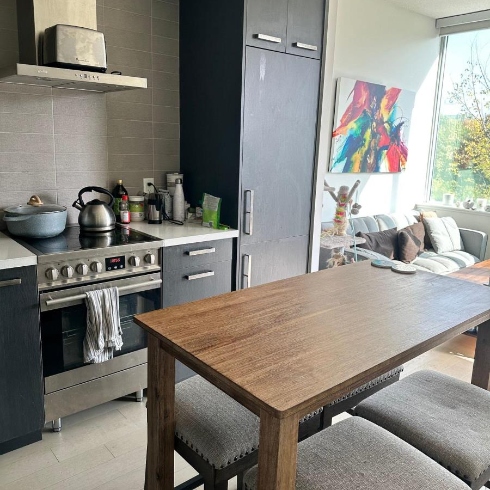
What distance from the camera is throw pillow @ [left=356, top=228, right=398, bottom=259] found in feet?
14.5

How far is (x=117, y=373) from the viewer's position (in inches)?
98.0

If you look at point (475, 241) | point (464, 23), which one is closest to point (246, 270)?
point (475, 241)

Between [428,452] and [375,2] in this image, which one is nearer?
[428,452]

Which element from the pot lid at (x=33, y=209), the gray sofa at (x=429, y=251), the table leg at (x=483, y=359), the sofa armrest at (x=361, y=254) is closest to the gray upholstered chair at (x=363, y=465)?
the table leg at (x=483, y=359)

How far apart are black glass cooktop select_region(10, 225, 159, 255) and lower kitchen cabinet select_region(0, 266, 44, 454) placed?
18 centimetres

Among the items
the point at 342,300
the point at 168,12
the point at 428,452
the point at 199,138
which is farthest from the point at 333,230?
the point at 428,452

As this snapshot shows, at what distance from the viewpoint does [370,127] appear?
4746mm

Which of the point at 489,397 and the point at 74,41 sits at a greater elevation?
the point at 74,41

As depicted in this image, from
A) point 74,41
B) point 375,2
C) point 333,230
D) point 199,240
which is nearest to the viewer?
point 74,41

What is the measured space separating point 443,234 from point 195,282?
356 centimetres

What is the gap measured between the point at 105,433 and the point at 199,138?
1795 millimetres

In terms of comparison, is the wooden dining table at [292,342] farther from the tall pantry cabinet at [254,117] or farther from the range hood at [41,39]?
the range hood at [41,39]

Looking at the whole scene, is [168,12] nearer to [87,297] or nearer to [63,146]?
[63,146]

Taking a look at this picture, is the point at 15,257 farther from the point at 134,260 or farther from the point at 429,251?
the point at 429,251
